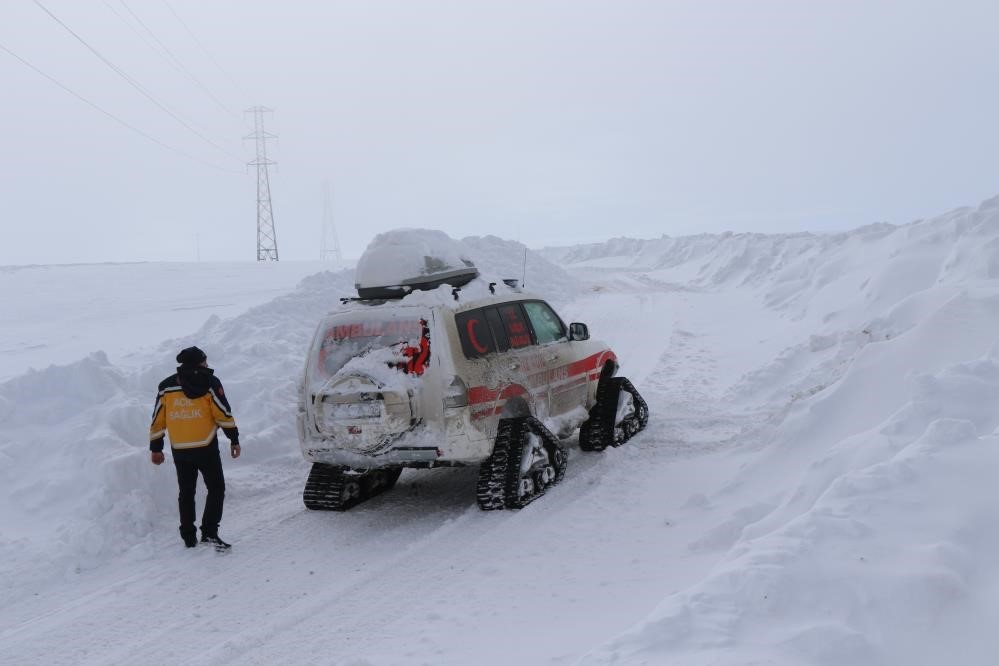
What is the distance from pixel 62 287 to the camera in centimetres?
2303

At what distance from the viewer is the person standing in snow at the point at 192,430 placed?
21.2 feet

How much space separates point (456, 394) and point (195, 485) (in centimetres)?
238

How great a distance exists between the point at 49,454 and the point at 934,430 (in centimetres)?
777

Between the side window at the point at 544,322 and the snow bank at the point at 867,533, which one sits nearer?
the snow bank at the point at 867,533

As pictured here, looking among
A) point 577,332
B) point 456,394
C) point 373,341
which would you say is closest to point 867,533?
point 456,394

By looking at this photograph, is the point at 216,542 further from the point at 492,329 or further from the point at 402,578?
the point at 492,329

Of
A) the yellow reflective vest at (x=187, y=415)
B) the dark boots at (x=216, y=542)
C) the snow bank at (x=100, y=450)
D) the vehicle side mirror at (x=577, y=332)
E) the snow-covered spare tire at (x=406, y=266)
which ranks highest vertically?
the snow-covered spare tire at (x=406, y=266)

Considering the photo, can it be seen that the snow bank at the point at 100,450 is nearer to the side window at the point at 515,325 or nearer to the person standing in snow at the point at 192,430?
the person standing in snow at the point at 192,430

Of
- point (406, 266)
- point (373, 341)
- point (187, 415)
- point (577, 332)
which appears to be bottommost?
point (187, 415)

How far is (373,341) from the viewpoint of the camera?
672 centimetres

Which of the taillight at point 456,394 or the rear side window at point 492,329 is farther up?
the rear side window at point 492,329

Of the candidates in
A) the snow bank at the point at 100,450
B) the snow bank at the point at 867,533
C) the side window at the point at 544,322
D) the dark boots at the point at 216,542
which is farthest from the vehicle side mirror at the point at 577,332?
the dark boots at the point at 216,542

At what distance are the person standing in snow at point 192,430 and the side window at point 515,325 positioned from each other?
268 centimetres

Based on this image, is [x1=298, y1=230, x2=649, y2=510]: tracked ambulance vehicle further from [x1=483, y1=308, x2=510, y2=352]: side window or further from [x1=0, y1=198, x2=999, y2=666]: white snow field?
[x1=0, y1=198, x2=999, y2=666]: white snow field
